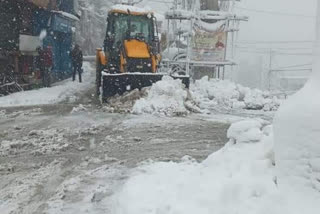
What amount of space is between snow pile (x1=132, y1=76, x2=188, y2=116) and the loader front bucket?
431 mm

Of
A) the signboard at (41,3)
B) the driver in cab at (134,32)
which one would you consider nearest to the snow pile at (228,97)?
the driver in cab at (134,32)

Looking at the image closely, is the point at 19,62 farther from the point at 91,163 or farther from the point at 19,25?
the point at 91,163

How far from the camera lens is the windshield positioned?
16438 millimetres

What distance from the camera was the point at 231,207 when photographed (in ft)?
15.5

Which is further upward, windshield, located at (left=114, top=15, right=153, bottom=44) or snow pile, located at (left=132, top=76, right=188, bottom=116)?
windshield, located at (left=114, top=15, right=153, bottom=44)

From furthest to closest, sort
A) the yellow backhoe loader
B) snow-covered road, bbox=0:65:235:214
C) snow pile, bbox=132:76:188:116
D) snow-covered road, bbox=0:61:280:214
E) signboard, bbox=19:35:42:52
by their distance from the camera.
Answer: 1. signboard, bbox=19:35:42:52
2. the yellow backhoe loader
3. snow pile, bbox=132:76:188:116
4. snow-covered road, bbox=0:61:280:214
5. snow-covered road, bbox=0:65:235:214

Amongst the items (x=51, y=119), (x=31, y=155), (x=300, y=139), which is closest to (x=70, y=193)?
(x=31, y=155)

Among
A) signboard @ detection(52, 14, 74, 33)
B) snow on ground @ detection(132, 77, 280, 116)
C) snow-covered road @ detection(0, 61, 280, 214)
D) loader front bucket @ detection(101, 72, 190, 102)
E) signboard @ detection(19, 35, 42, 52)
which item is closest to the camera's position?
snow-covered road @ detection(0, 61, 280, 214)

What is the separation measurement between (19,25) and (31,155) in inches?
494

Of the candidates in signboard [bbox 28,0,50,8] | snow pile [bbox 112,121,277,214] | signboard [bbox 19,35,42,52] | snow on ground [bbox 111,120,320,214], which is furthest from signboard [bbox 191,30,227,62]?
snow pile [bbox 112,121,277,214]

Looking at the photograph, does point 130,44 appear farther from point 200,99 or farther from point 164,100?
point 200,99

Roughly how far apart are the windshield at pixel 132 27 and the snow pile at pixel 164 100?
7.38 ft

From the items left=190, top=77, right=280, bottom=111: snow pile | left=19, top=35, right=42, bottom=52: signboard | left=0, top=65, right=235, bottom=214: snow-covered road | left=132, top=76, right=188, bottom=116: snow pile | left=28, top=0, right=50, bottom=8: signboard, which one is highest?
left=28, top=0, right=50, bottom=8: signboard

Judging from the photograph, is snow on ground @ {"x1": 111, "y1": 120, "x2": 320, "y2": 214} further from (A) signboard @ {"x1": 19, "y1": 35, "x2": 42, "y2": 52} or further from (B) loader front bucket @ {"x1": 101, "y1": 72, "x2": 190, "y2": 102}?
(A) signboard @ {"x1": 19, "y1": 35, "x2": 42, "y2": 52}
